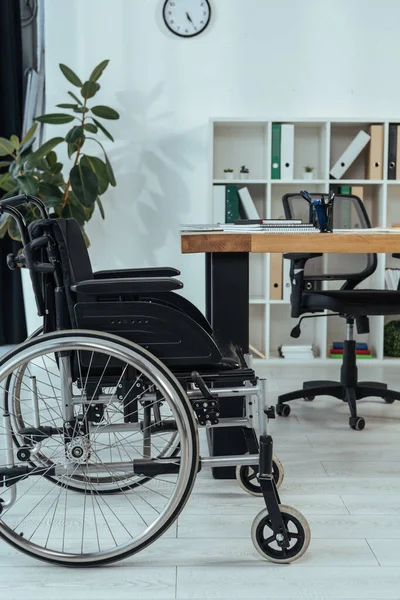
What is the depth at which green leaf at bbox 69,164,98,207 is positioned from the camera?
3633 millimetres

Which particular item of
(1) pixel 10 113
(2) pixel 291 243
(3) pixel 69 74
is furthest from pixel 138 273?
(1) pixel 10 113

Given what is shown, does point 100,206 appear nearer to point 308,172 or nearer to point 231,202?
point 231,202

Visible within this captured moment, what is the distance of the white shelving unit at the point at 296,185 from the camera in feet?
13.1

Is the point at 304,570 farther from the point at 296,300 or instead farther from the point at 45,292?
the point at 296,300

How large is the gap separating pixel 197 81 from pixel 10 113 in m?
1.16

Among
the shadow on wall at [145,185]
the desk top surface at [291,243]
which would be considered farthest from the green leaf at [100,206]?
the desk top surface at [291,243]

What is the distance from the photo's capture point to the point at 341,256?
3.09 meters

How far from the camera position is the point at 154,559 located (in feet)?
5.25

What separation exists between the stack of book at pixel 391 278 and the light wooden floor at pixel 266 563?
5.98 ft

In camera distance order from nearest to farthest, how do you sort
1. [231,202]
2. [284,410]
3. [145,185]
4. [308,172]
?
[284,410] < [231,202] < [308,172] < [145,185]

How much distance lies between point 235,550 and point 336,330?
9.08ft

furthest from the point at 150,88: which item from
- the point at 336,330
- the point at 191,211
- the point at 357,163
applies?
the point at 336,330

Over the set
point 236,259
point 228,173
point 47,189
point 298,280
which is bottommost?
point 298,280

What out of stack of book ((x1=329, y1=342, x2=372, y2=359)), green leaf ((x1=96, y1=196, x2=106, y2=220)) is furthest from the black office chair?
green leaf ((x1=96, y1=196, x2=106, y2=220))
